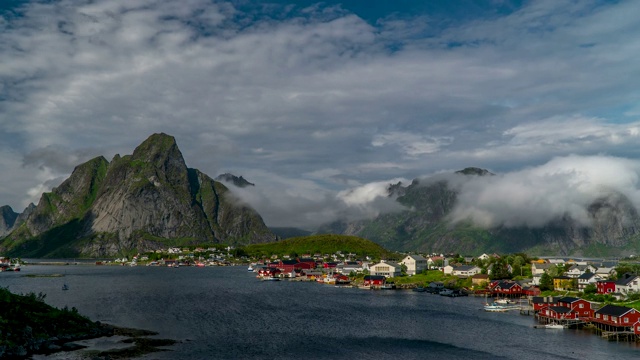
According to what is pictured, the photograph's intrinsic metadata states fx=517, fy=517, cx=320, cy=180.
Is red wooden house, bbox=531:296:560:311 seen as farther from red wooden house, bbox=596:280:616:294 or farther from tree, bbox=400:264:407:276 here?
tree, bbox=400:264:407:276

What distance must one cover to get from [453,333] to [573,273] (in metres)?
78.5

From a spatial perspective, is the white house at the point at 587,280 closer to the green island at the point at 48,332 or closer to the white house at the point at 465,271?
the white house at the point at 465,271

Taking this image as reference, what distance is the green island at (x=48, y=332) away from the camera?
54.8m

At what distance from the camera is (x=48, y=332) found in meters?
61.1

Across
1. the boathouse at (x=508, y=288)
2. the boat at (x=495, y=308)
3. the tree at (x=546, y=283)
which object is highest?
the tree at (x=546, y=283)

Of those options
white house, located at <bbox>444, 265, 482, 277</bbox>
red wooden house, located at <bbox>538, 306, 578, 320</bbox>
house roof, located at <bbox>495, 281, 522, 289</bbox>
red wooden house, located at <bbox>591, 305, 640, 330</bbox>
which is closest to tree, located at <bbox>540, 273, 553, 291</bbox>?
house roof, located at <bbox>495, 281, 522, 289</bbox>

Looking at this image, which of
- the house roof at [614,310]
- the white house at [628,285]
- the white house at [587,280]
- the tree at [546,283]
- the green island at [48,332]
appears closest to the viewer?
the green island at [48,332]

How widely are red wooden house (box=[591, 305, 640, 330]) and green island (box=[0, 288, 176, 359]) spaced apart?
59.6 m

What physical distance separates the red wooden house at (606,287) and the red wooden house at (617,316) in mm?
31322

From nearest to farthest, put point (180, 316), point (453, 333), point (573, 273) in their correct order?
point (453, 333)
point (180, 316)
point (573, 273)

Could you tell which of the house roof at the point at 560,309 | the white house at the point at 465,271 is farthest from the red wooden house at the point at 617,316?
the white house at the point at 465,271

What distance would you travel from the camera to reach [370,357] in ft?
188

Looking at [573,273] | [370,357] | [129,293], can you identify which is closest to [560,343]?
[370,357]

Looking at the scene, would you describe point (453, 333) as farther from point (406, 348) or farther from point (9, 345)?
point (9, 345)
